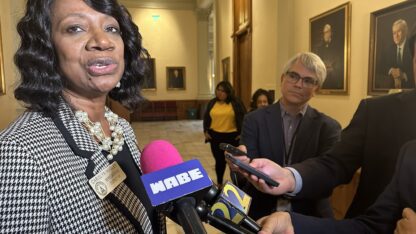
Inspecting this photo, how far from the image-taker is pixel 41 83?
975 mm

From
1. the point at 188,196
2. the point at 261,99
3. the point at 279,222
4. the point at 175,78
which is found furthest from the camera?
the point at 175,78

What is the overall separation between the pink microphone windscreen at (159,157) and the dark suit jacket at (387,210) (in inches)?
25.0

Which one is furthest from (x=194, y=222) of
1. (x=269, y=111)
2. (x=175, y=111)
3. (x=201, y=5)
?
(x=175, y=111)

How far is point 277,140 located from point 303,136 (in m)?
0.17

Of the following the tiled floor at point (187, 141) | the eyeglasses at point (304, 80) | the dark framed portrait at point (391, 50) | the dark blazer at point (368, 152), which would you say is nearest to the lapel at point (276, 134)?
the eyeglasses at point (304, 80)

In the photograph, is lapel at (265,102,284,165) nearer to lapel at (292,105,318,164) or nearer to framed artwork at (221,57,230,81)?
lapel at (292,105,318,164)

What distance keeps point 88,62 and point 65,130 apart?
23 centimetres

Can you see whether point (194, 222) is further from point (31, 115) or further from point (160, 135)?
point (160, 135)

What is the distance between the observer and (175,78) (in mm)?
13938

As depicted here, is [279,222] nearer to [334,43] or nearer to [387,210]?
[387,210]

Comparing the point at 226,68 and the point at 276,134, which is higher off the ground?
the point at 226,68

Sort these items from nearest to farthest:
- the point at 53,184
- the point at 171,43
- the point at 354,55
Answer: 1. the point at 53,184
2. the point at 354,55
3. the point at 171,43

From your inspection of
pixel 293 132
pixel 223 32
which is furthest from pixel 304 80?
pixel 223 32

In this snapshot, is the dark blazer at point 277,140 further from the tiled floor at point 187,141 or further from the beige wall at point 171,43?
the beige wall at point 171,43
